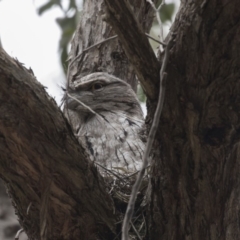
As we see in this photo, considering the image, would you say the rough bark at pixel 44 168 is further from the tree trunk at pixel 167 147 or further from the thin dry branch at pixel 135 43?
the thin dry branch at pixel 135 43

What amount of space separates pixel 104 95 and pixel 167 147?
2.03 m

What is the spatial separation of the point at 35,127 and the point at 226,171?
3.13 feet

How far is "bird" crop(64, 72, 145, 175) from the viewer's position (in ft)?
14.0

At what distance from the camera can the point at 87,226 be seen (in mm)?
2973

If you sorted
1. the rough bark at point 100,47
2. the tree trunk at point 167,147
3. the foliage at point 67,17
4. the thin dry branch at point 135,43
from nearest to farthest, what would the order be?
the thin dry branch at point 135,43 → the tree trunk at point 167,147 → the rough bark at point 100,47 → the foliage at point 67,17

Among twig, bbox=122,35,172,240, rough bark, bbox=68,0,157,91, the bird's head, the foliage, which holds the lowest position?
twig, bbox=122,35,172,240

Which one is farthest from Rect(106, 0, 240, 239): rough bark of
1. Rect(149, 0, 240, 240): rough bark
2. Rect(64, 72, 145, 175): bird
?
Rect(64, 72, 145, 175): bird

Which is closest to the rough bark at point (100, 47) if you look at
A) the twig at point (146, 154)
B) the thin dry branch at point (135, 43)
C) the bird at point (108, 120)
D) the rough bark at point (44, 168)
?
the bird at point (108, 120)

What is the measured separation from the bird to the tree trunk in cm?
115

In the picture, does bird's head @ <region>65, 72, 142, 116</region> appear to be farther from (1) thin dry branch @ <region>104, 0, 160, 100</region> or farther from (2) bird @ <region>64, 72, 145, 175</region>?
(1) thin dry branch @ <region>104, 0, 160, 100</region>

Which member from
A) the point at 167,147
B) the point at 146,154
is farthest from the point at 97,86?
the point at 146,154

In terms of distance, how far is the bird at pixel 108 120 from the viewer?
4.27m

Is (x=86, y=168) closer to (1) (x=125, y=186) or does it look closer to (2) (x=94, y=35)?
(1) (x=125, y=186)

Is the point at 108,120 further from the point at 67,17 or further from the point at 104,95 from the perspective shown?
the point at 67,17
